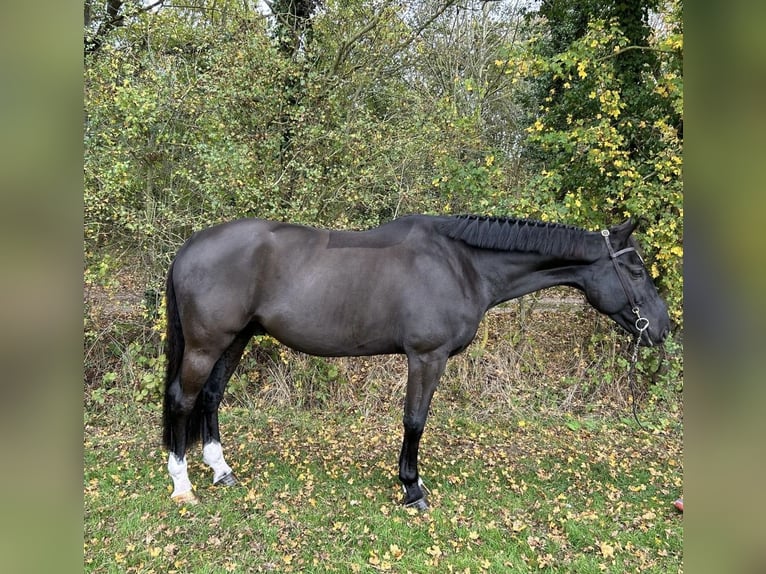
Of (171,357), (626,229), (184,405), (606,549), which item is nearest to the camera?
(606,549)

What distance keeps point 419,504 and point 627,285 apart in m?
2.11

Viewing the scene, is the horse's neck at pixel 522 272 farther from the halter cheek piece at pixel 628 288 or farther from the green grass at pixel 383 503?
the green grass at pixel 383 503

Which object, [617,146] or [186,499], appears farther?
[617,146]

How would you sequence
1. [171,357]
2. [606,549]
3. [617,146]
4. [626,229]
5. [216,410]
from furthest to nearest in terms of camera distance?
[617,146] → [216,410] → [171,357] → [626,229] → [606,549]

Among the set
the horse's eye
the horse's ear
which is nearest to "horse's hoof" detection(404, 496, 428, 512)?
the horse's eye

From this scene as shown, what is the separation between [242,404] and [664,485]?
4283 millimetres

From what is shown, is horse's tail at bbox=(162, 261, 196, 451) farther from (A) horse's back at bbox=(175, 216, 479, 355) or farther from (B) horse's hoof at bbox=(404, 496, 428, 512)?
(B) horse's hoof at bbox=(404, 496, 428, 512)

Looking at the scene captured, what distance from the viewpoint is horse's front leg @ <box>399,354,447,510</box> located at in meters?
3.13

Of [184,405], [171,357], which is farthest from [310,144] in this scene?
[184,405]

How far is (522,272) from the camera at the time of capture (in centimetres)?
324

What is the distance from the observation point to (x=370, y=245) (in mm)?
3254

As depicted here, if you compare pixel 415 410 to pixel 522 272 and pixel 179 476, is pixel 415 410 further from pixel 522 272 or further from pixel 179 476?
pixel 179 476

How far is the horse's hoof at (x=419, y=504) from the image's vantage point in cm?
Answer: 310
